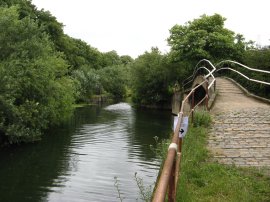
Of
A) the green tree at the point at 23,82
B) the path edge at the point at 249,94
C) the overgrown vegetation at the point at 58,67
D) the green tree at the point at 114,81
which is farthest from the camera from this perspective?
the green tree at the point at 114,81

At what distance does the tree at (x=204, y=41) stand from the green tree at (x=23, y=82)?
14444 mm

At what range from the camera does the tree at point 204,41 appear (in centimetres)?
3344

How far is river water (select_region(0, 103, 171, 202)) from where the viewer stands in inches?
501

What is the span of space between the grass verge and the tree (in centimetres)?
2641

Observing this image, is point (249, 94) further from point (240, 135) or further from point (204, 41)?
point (204, 41)

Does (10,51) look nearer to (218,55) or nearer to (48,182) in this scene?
(48,182)

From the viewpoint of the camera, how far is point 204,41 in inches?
1308

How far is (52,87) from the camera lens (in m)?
23.2

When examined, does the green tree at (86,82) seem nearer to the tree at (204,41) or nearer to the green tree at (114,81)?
the green tree at (114,81)

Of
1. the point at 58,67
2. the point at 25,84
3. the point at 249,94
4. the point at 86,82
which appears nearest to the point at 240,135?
the point at 249,94

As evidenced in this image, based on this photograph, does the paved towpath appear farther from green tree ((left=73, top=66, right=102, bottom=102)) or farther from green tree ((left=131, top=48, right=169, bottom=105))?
green tree ((left=73, top=66, right=102, bottom=102))

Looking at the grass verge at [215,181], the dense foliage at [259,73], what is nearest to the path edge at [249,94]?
the dense foliage at [259,73]

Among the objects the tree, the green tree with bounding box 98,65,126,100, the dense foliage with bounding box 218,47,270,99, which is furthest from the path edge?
the green tree with bounding box 98,65,126,100

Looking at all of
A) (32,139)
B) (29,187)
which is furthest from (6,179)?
(32,139)
